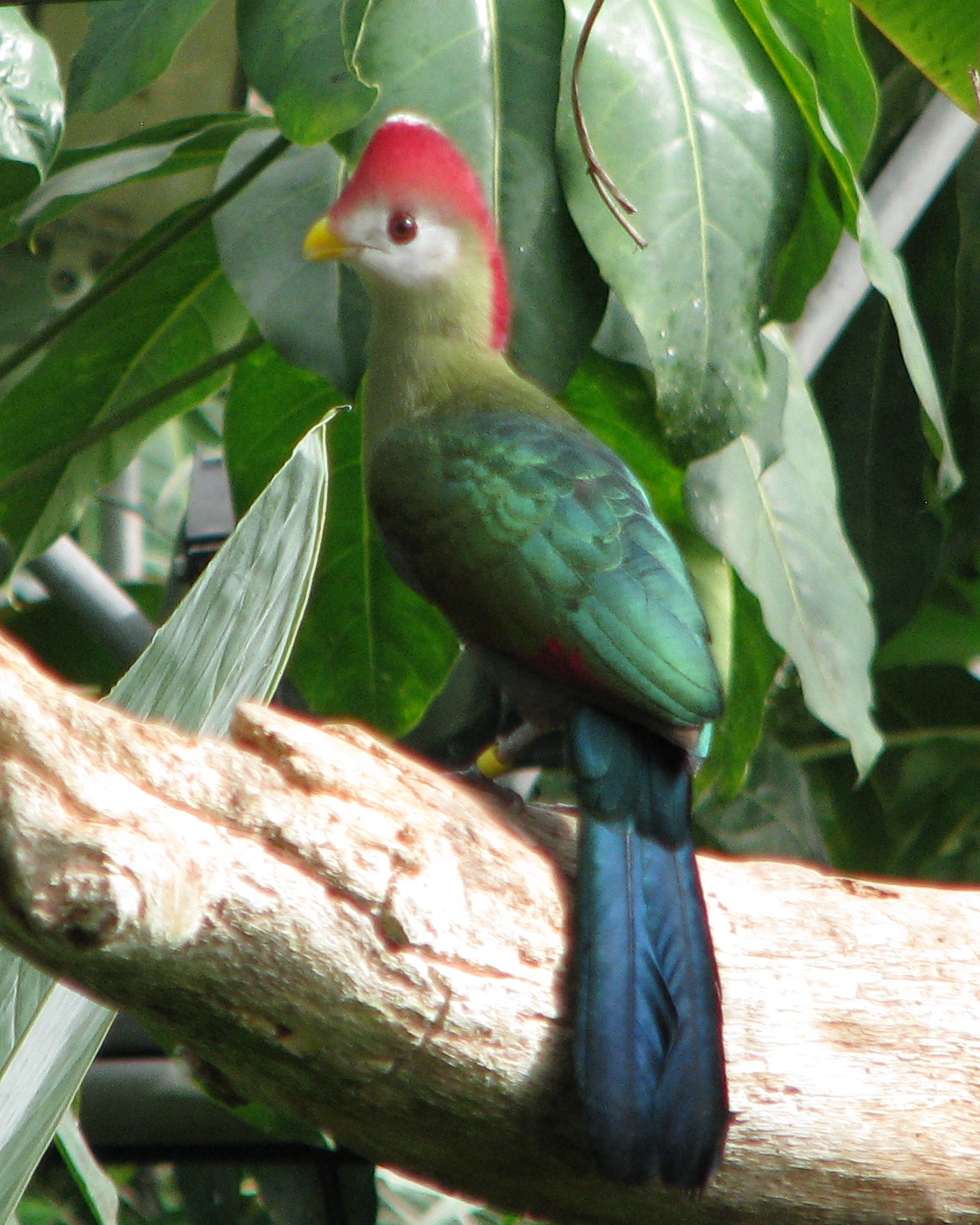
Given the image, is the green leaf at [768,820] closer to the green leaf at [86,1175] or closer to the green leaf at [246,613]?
the green leaf at [86,1175]

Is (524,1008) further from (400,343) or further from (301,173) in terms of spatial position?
(301,173)

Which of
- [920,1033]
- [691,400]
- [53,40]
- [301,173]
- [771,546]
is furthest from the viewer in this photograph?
[53,40]

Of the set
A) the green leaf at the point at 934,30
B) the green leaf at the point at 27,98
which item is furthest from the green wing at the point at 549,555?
the green leaf at the point at 934,30

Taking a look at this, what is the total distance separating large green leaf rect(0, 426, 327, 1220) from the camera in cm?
107

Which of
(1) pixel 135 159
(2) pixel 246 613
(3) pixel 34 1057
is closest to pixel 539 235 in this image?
(1) pixel 135 159

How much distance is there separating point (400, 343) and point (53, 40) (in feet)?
3.83

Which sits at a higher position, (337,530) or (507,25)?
(507,25)

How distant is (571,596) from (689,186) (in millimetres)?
549

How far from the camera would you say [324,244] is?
201cm

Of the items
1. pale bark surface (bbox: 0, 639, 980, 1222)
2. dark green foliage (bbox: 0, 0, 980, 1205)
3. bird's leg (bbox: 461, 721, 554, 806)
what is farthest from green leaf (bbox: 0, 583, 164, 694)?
pale bark surface (bbox: 0, 639, 980, 1222)

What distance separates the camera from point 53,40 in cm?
284

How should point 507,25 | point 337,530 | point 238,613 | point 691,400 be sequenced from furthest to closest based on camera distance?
point 337,530
point 507,25
point 691,400
point 238,613

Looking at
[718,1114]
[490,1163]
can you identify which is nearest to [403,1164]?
[490,1163]

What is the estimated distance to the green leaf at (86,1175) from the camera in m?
1.55
